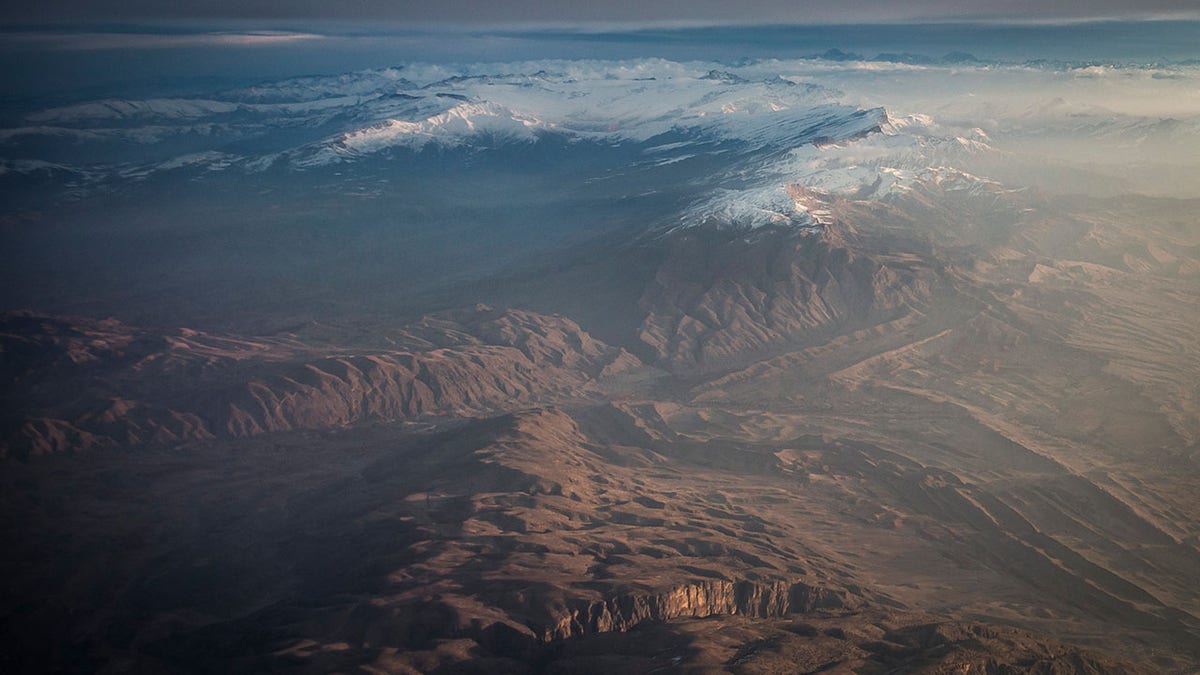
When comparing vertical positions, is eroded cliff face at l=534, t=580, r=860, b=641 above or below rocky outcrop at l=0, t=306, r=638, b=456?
above

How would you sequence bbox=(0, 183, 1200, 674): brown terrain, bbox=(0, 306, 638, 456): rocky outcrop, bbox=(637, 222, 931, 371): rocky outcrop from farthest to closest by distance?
bbox=(637, 222, 931, 371): rocky outcrop, bbox=(0, 306, 638, 456): rocky outcrop, bbox=(0, 183, 1200, 674): brown terrain

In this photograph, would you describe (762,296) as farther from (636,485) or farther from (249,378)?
(249,378)

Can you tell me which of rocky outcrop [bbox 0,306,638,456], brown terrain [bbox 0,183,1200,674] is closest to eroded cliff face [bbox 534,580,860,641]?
brown terrain [bbox 0,183,1200,674]

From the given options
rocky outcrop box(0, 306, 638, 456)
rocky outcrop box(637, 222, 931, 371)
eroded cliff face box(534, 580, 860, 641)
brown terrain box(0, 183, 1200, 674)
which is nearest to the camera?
eroded cliff face box(534, 580, 860, 641)

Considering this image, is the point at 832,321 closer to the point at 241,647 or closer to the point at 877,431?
the point at 877,431

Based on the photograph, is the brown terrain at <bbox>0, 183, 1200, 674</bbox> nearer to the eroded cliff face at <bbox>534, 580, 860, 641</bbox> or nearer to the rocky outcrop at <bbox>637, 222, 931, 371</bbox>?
the eroded cliff face at <bbox>534, 580, 860, 641</bbox>

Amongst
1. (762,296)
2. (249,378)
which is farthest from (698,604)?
(762,296)

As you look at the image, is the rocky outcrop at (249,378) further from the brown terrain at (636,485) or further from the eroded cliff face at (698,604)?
the eroded cliff face at (698,604)

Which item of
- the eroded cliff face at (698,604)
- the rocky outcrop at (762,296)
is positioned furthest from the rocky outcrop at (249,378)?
the eroded cliff face at (698,604)

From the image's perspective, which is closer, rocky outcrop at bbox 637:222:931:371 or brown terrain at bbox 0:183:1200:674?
brown terrain at bbox 0:183:1200:674
